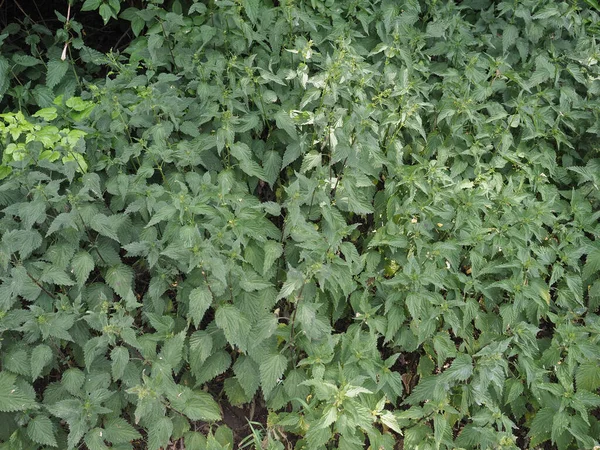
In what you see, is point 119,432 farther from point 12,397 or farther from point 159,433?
point 12,397

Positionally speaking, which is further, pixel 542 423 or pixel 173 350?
pixel 542 423

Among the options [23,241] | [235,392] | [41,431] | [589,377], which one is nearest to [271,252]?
[235,392]

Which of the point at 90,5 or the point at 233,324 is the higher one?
the point at 90,5

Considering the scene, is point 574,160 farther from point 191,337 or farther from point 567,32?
point 191,337

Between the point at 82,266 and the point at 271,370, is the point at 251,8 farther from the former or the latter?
the point at 271,370

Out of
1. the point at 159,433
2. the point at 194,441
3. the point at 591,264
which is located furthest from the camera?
the point at 591,264

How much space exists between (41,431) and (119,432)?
1.17ft

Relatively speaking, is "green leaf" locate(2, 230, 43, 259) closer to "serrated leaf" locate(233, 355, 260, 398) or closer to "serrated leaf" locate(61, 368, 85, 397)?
"serrated leaf" locate(61, 368, 85, 397)

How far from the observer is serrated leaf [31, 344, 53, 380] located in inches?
120

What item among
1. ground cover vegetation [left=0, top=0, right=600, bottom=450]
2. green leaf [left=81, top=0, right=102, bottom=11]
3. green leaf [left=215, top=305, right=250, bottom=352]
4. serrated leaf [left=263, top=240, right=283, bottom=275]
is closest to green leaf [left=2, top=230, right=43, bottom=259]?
ground cover vegetation [left=0, top=0, right=600, bottom=450]

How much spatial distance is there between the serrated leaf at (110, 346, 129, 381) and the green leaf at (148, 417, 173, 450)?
0.96ft

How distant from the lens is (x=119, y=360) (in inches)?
120

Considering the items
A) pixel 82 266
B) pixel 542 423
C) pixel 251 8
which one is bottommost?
pixel 542 423

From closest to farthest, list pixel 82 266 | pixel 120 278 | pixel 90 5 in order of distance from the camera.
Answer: pixel 82 266 < pixel 120 278 < pixel 90 5
